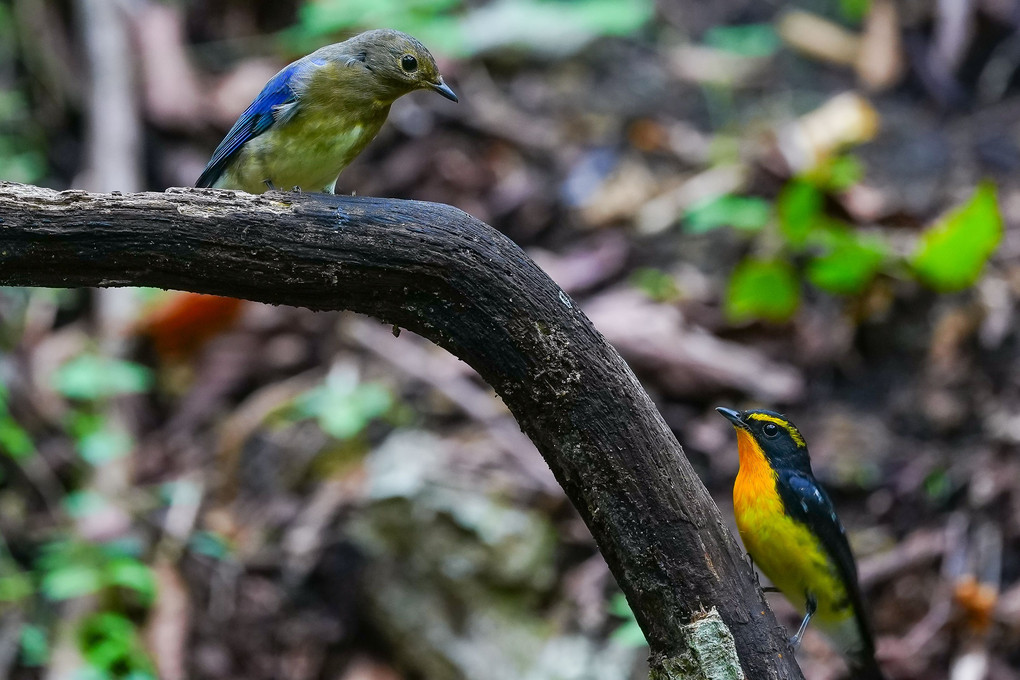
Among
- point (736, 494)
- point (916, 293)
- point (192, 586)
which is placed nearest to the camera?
point (736, 494)

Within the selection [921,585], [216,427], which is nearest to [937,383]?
[921,585]

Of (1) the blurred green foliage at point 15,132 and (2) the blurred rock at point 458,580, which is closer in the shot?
(2) the blurred rock at point 458,580

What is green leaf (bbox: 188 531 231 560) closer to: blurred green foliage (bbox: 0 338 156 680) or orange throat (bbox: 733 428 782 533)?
blurred green foliage (bbox: 0 338 156 680)

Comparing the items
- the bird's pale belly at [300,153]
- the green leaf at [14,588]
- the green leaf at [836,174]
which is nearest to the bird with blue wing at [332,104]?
the bird's pale belly at [300,153]

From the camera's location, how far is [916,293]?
6184 mm

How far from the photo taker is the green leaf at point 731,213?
6.64m

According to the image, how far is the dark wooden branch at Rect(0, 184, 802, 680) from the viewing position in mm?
2594

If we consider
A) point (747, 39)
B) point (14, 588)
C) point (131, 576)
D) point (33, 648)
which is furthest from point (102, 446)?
point (747, 39)

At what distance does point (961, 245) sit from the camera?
561 centimetres

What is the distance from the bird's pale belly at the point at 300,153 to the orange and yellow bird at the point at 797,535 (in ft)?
5.73

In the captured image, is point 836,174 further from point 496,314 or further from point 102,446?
point 102,446

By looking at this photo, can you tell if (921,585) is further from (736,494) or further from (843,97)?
(843,97)

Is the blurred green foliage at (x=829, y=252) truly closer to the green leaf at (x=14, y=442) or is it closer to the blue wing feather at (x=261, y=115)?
the blue wing feather at (x=261, y=115)

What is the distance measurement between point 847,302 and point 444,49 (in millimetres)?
3939
